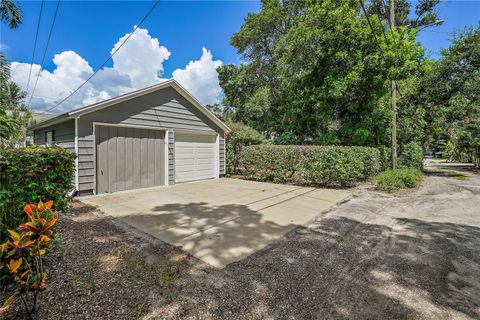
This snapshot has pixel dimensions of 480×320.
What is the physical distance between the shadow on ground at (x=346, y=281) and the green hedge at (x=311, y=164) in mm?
4496

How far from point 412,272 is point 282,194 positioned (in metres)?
4.45

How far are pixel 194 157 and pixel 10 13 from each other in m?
6.52

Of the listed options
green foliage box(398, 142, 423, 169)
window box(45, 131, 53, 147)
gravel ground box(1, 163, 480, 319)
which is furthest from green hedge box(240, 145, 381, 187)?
window box(45, 131, 53, 147)

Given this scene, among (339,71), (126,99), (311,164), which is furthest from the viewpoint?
(339,71)

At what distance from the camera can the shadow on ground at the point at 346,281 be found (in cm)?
204

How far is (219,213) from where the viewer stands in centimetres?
504

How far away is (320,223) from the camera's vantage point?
14.8 ft

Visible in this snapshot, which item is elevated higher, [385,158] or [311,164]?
[385,158]

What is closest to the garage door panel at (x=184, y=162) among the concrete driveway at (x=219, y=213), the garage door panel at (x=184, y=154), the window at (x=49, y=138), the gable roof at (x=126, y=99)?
the garage door panel at (x=184, y=154)

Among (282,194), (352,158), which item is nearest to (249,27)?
(352,158)

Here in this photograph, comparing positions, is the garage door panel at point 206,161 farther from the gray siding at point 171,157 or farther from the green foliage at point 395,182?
the green foliage at point 395,182

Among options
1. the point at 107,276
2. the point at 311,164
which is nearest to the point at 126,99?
the point at 107,276

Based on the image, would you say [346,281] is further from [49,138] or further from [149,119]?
[49,138]

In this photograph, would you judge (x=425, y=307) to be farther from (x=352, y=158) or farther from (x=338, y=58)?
(x=338, y=58)
